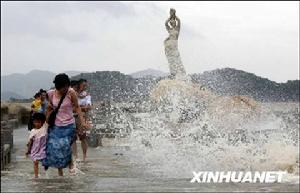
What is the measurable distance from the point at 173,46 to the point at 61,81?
30.4ft

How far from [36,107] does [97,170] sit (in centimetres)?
316

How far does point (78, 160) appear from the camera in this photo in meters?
12.8

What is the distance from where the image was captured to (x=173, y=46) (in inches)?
722

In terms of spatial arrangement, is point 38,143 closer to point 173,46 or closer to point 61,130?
point 61,130

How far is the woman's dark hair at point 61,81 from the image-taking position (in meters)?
9.30

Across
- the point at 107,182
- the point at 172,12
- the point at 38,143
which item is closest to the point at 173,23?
the point at 172,12

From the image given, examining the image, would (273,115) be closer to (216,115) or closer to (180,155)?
(216,115)

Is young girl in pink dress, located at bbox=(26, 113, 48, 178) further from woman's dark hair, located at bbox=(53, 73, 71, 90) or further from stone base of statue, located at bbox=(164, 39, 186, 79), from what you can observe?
stone base of statue, located at bbox=(164, 39, 186, 79)

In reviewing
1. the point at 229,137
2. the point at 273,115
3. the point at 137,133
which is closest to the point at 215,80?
the point at 273,115

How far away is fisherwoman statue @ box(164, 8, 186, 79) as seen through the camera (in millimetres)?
18031

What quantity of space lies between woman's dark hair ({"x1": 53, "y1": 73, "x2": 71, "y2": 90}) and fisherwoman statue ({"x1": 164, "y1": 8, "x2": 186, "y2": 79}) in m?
8.70

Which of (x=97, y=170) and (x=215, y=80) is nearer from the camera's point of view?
(x=97, y=170)

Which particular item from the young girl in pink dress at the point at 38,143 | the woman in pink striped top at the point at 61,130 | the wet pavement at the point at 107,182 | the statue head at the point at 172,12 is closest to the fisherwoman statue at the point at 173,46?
the statue head at the point at 172,12

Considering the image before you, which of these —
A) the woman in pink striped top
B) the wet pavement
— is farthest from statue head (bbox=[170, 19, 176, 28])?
the woman in pink striped top
